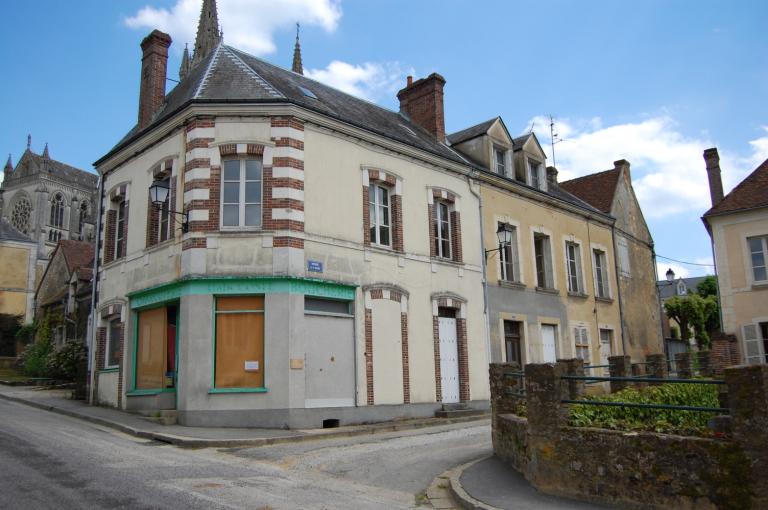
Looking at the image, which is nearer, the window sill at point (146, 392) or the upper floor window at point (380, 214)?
the window sill at point (146, 392)

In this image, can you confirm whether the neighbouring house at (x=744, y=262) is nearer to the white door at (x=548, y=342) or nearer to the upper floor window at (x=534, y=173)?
the upper floor window at (x=534, y=173)

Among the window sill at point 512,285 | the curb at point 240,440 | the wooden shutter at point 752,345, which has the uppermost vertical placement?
the window sill at point 512,285

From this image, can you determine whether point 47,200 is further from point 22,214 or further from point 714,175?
point 714,175

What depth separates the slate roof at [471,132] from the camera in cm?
2130

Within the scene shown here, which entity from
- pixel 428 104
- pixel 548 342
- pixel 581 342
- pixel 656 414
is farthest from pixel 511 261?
pixel 656 414

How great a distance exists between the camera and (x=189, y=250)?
542 inches

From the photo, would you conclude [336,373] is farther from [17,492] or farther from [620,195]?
[620,195]

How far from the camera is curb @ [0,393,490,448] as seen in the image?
35.8 ft

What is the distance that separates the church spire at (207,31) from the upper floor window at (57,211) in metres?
29.5

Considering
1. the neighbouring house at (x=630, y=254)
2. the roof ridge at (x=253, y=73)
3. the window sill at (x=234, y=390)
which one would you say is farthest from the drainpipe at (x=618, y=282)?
the window sill at (x=234, y=390)

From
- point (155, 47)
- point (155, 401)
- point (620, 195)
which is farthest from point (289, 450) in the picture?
point (620, 195)

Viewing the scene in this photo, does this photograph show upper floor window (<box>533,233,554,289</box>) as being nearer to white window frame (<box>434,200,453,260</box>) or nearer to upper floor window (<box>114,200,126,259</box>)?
white window frame (<box>434,200,453,260</box>)

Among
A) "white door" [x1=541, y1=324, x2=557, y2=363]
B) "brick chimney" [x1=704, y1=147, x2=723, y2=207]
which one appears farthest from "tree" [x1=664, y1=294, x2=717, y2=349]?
"white door" [x1=541, y1=324, x2=557, y2=363]

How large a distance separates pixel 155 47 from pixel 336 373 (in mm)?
10497
